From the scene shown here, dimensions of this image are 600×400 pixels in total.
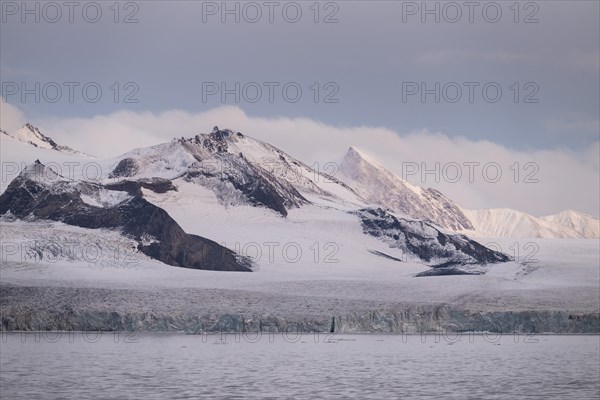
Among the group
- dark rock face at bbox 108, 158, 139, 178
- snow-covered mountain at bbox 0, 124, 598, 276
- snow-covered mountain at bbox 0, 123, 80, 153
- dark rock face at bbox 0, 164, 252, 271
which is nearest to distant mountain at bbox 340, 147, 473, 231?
snow-covered mountain at bbox 0, 124, 598, 276

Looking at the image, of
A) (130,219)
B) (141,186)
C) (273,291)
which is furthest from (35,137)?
(273,291)

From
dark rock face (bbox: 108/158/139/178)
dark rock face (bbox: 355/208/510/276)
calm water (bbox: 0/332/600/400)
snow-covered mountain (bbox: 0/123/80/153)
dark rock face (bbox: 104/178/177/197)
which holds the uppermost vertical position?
snow-covered mountain (bbox: 0/123/80/153)

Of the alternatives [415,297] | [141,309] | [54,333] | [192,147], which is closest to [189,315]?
[141,309]

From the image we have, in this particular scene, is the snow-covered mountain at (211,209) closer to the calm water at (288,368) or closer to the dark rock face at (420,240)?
the dark rock face at (420,240)

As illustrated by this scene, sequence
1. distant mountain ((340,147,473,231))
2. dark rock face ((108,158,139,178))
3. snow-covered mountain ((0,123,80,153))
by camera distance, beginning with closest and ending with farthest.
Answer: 1. dark rock face ((108,158,139,178))
2. snow-covered mountain ((0,123,80,153))
3. distant mountain ((340,147,473,231))

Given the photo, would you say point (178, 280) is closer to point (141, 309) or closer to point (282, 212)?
point (141, 309)

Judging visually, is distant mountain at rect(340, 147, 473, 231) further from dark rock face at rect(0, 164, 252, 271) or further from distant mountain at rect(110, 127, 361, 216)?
dark rock face at rect(0, 164, 252, 271)

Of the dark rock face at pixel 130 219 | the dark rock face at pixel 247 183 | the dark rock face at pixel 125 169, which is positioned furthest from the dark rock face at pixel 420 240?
the dark rock face at pixel 125 169

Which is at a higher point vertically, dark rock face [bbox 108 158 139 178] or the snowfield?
dark rock face [bbox 108 158 139 178]
